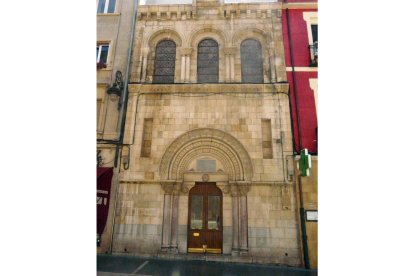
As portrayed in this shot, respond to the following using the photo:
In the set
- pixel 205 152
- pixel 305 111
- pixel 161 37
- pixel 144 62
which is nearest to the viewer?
pixel 205 152

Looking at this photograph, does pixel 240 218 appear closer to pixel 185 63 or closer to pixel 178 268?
pixel 178 268

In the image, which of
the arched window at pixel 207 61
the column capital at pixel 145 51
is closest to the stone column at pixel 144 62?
the column capital at pixel 145 51

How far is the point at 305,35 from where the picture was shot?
35.5 feet

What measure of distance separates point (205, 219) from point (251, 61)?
22.1 ft

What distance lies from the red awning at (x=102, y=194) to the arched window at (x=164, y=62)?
169 inches

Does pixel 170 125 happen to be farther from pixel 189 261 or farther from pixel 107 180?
pixel 189 261

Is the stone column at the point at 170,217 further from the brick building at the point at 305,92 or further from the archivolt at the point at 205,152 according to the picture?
the brick building at the point at 305,92

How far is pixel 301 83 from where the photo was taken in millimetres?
10273

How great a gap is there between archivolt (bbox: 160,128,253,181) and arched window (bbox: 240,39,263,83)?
2.77 m

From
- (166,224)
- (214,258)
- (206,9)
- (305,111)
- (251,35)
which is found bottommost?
(214,258)

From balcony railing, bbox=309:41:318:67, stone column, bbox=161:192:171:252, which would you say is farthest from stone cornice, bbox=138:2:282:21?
stone column, bbox=161:192:171:252

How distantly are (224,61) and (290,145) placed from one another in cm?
442

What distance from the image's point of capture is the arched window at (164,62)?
1087 centimetres

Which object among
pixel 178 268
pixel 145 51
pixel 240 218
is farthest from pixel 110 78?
pixel 178 268
